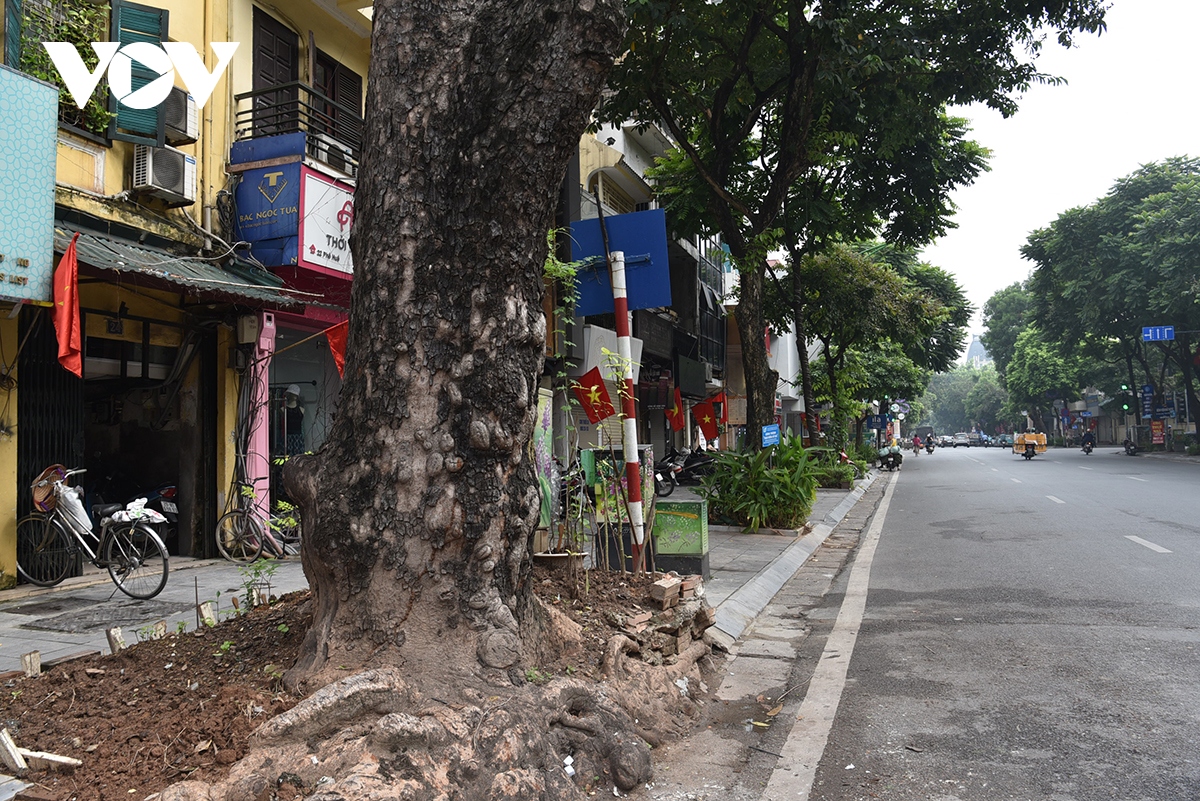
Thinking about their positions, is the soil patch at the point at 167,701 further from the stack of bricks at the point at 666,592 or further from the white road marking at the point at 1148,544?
the white road marking at the point at 1148,544

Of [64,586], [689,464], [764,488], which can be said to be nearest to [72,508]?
[64,586]

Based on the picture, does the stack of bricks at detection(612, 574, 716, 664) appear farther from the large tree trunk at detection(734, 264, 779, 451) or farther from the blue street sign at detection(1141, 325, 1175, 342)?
the blue street sign at detection(1141, 325, 1175, 342)

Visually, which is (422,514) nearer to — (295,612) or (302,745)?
(302,745)

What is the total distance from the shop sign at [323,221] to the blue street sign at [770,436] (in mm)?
6685

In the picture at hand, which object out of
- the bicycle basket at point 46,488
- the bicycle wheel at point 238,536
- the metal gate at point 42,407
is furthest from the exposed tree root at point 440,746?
the bicycle wheel at point 238,536

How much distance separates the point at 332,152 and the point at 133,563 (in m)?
6.00

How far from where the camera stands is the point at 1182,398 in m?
45.6

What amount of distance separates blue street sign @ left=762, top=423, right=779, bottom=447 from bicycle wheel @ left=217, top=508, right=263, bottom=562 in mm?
7429

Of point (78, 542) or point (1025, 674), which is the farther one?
Result: point (78, 542)

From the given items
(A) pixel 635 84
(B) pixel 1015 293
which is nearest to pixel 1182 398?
(B) pixel 1015 293

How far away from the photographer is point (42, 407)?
26.3 feet

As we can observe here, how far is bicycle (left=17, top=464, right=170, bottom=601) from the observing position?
743 cm

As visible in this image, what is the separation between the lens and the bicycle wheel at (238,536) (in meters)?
9.39
